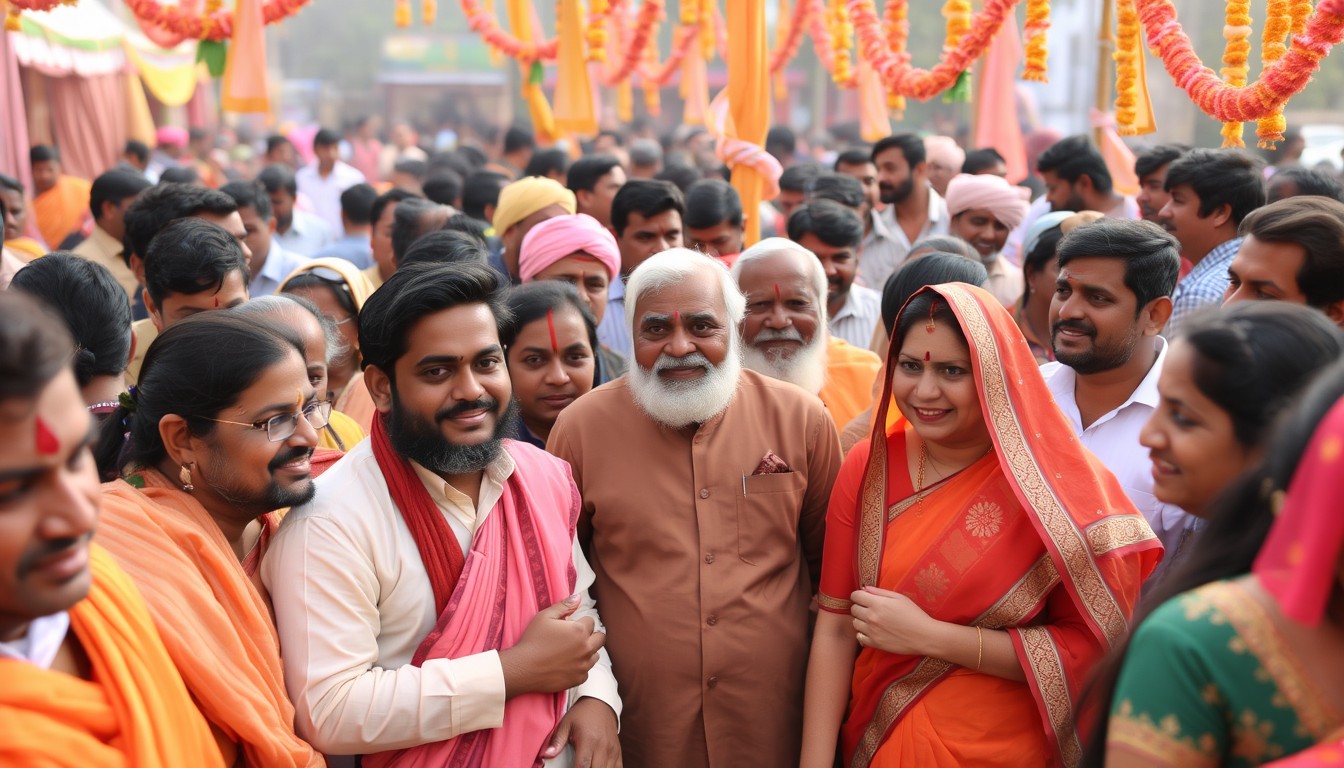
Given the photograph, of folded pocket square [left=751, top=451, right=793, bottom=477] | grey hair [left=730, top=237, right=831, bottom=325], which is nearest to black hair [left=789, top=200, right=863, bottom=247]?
grey hair [left=730, top=237, right=831, bottom=325]

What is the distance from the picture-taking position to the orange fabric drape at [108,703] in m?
1.65

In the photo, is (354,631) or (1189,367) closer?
(1189,367)

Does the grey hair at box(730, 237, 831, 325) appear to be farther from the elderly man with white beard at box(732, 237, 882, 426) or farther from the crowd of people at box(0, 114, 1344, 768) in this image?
the crowd of people at box(0, 114, 1344, 768)

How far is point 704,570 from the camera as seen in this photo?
2.83m

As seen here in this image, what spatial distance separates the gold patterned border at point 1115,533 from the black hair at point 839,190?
3.86 meters

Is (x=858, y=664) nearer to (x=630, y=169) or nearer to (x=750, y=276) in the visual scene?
(x=750, y=276)

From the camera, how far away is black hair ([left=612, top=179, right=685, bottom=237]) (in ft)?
17.5

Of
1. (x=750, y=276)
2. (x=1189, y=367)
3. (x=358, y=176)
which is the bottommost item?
(x=358, y=176)

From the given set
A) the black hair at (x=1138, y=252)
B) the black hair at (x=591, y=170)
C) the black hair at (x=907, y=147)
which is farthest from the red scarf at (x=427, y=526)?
the black hair at (x=907, y=147)

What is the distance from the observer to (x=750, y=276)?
155 inches

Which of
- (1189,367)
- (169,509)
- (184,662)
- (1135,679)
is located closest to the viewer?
(1135,679)

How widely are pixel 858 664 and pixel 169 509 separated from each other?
5.24 feet

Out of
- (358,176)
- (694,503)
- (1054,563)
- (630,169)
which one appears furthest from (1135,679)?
(358,176)

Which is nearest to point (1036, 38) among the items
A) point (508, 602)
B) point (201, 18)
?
point (508, 602)
